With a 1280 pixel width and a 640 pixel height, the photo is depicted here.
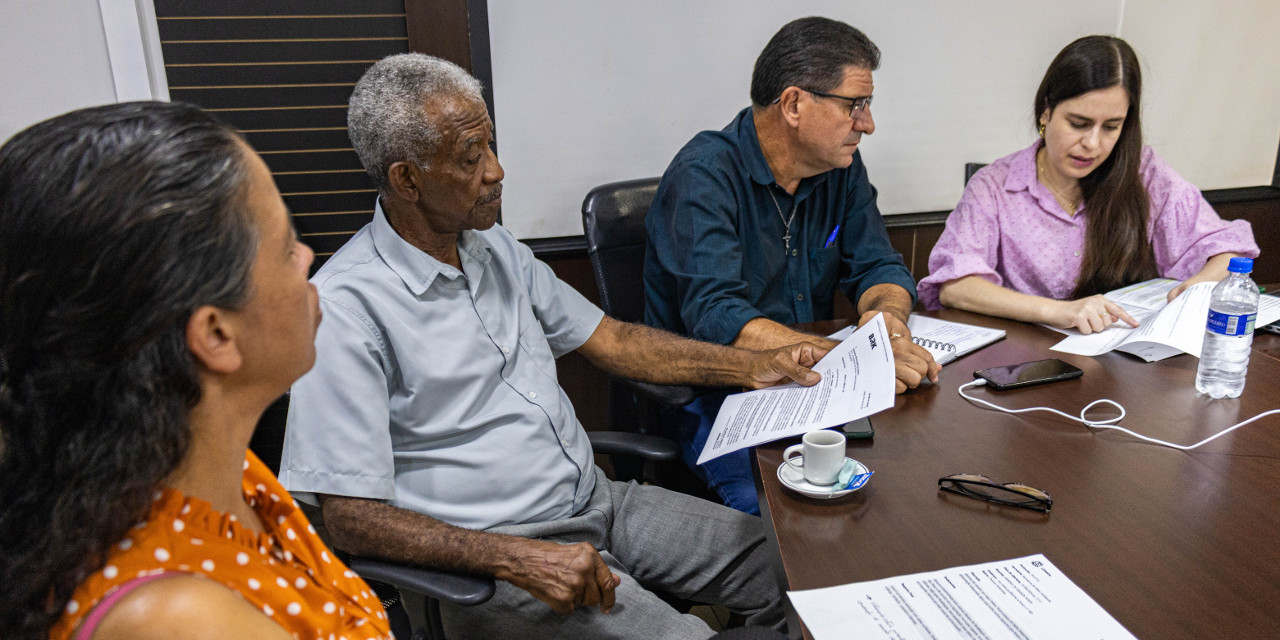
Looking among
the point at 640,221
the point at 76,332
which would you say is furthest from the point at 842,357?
the point at 76,332

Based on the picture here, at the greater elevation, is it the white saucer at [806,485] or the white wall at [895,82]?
the white wall at [895,82]

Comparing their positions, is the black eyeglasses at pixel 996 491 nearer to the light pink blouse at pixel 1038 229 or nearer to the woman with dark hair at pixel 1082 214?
the woman with dark hair at pixel 1082 214

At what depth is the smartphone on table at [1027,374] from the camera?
1393mm

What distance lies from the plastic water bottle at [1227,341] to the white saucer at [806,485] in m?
0.70

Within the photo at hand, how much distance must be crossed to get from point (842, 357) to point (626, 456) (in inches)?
17.6

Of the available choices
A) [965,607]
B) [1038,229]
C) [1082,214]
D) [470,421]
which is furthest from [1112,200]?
[470,421]

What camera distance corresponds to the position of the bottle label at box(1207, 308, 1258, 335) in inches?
51.3

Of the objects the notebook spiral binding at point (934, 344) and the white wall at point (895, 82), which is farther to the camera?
the white wall at point (895, 82)

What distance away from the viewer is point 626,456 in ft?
5.07

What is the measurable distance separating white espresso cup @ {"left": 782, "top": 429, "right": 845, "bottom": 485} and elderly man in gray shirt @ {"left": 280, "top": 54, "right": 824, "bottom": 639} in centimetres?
32

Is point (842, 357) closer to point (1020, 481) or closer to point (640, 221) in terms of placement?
point (1020, 481)

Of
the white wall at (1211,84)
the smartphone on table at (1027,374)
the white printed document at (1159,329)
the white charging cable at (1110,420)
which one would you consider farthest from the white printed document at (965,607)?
the white wall at (1211,84)

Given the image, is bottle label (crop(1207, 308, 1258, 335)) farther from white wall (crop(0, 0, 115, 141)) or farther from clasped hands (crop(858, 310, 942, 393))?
white wall (crop(0, 0, 115, 141))

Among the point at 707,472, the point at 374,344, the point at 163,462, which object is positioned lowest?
the point at 707,472
